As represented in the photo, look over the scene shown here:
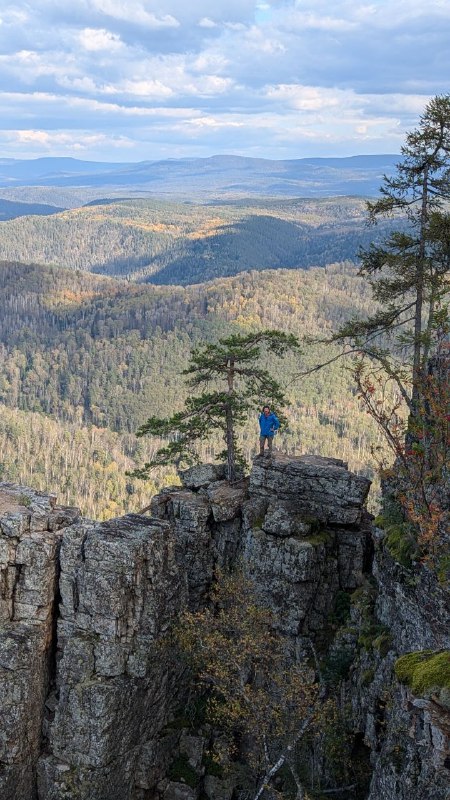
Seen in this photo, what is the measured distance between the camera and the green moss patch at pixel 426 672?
15806mm

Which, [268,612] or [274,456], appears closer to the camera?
[268,612]

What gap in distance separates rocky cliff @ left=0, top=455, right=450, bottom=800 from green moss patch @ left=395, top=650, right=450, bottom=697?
6.32 m

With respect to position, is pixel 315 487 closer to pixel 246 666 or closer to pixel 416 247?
pixel 246 666

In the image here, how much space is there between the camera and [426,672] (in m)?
16.4

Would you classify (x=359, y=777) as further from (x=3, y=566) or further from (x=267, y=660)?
(x=3, y=566)

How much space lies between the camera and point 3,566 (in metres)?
28.5

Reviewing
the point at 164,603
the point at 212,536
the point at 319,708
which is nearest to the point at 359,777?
the point at 319,708

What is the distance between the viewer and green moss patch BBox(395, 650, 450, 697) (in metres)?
15.8

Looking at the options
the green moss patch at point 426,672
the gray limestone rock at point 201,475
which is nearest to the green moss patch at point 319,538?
the gray limestone rock at point 201,475

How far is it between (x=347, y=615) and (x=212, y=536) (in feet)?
24.9

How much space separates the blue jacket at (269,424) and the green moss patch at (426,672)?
16143 mm

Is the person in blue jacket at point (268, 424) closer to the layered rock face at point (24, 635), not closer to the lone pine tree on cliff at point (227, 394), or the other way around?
the lone pine tree on cliff at point (227, 394)

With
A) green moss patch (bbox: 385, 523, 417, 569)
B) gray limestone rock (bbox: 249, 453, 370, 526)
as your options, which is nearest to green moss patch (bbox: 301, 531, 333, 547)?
gray limestone rock (bbox: 249, 453, 370, 526)

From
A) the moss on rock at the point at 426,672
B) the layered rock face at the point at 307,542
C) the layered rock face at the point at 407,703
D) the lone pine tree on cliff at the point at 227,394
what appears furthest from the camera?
the lone pine tree on cliff at the point at 227,394
